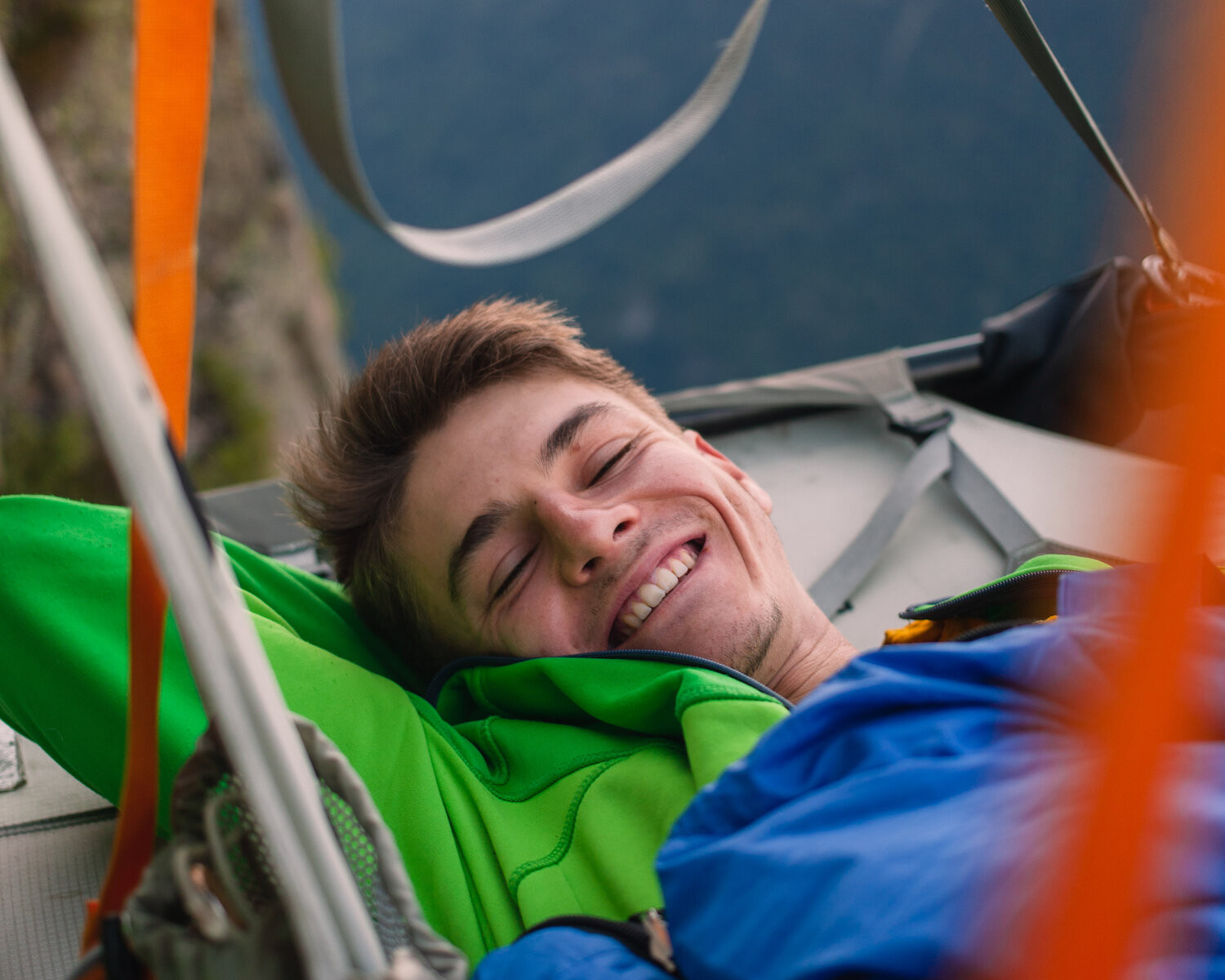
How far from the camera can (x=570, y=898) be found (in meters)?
1.02

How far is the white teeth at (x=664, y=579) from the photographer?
1206 millimetres

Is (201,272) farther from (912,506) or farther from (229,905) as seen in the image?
(229,905)

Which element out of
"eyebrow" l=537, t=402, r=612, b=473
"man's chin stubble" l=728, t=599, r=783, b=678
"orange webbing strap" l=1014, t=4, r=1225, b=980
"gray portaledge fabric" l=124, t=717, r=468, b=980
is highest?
"orange webbing strap" l=1014, t=4, r=1225, b=980

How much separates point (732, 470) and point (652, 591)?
393 millimetres

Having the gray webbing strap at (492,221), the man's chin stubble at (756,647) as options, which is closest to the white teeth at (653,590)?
the man's chin stubble at (756,647)

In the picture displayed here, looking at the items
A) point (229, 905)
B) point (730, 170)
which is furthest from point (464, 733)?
point (730, 170)

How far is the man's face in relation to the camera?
3.94ft

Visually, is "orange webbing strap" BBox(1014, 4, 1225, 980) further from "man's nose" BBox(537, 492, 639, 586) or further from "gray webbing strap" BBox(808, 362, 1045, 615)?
"gray webbing strap" BBox(808, 362, 1045, 615)

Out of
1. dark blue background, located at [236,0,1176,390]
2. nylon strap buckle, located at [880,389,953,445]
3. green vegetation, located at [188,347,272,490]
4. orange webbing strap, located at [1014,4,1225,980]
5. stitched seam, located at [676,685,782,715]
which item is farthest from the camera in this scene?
dark blue background, located at [236,0,1176,390]

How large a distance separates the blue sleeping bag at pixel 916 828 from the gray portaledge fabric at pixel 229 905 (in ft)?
0.73

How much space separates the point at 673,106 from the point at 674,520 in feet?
42.1

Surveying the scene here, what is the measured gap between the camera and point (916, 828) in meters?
0.70

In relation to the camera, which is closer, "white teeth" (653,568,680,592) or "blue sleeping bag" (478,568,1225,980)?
"blue sleeping bag" (478,568,1225,980)

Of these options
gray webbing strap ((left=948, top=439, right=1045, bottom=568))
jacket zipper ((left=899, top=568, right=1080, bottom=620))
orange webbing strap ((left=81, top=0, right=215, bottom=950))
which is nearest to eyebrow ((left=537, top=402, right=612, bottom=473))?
jacket zipper ((left=899, top=568, right=1080, bottom=620))
